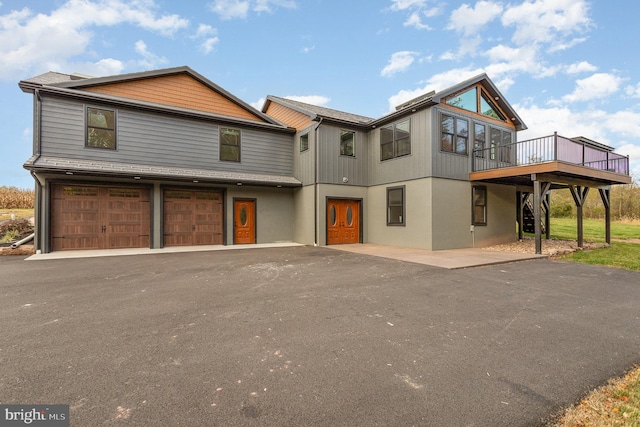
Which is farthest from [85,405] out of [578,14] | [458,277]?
[578,14]

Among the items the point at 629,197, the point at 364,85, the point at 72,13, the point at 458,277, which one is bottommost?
the point at 458,277

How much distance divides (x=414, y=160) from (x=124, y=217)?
1173cm

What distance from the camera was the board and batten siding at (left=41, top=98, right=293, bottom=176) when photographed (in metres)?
9.64

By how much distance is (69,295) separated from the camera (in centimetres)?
465

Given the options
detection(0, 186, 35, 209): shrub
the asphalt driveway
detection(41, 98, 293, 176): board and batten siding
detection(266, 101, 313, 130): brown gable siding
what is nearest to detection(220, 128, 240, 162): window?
detection(41, 98, 293, 176): board and batten siding

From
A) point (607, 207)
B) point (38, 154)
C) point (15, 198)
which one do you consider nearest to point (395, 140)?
point (607, 207)

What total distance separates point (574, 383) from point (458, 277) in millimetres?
3944

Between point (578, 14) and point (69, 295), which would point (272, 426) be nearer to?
point (69, 295)

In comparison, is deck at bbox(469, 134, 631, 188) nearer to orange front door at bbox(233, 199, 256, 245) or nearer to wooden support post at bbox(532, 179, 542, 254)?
wooden support post at bbox(532, 179, 542, 254)

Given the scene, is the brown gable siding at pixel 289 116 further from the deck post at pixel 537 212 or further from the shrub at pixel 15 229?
the shrub at pixel 15 229

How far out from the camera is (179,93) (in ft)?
40.1

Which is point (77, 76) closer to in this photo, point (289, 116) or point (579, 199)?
point (289, 116)

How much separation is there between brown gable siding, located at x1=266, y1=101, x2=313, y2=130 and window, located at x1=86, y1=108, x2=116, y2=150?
7458 millimetres

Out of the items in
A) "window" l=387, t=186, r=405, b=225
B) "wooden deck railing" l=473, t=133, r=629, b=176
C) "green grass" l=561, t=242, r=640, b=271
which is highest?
"wooden deck railing" l=473, t=133, r=629, b=176
